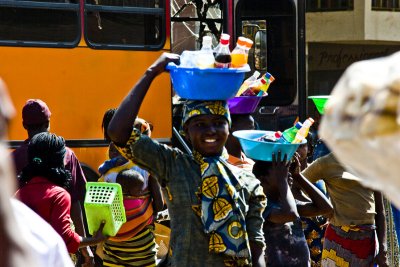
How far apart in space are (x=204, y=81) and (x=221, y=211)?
1.88 ft

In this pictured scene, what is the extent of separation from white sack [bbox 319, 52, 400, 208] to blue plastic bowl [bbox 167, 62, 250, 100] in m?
3.07

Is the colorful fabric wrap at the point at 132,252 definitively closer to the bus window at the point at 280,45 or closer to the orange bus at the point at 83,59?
the orange bus at the point at 83,59

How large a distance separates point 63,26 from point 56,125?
935 mm

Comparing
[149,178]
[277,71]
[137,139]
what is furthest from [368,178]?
[277,71]

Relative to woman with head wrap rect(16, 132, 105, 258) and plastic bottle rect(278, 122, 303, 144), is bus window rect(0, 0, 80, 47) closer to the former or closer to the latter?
woman with head wrap rect(16, 132, 105, 258)

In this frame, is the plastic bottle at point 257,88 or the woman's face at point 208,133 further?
the plastic bottle at point 257,88

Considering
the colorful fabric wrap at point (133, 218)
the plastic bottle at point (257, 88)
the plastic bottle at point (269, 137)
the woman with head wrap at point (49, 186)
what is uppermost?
the plastic bottle at point (257, 88)

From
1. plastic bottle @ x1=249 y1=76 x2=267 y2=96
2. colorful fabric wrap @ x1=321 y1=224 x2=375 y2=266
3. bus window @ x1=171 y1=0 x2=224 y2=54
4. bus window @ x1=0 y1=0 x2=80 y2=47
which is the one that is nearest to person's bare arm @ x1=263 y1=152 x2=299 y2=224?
plastic bottle @ x1=249 y1=76 x2=267 y2=96

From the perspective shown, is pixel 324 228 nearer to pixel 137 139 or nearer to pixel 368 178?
pixel 137 139

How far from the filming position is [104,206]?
576 centimetres

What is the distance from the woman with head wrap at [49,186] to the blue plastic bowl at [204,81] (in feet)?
3.47

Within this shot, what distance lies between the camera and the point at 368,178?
1335 millimetres

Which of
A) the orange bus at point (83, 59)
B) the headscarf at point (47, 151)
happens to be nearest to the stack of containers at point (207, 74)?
the headscarf at point (47, 151)

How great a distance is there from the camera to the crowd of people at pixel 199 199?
434 cm
